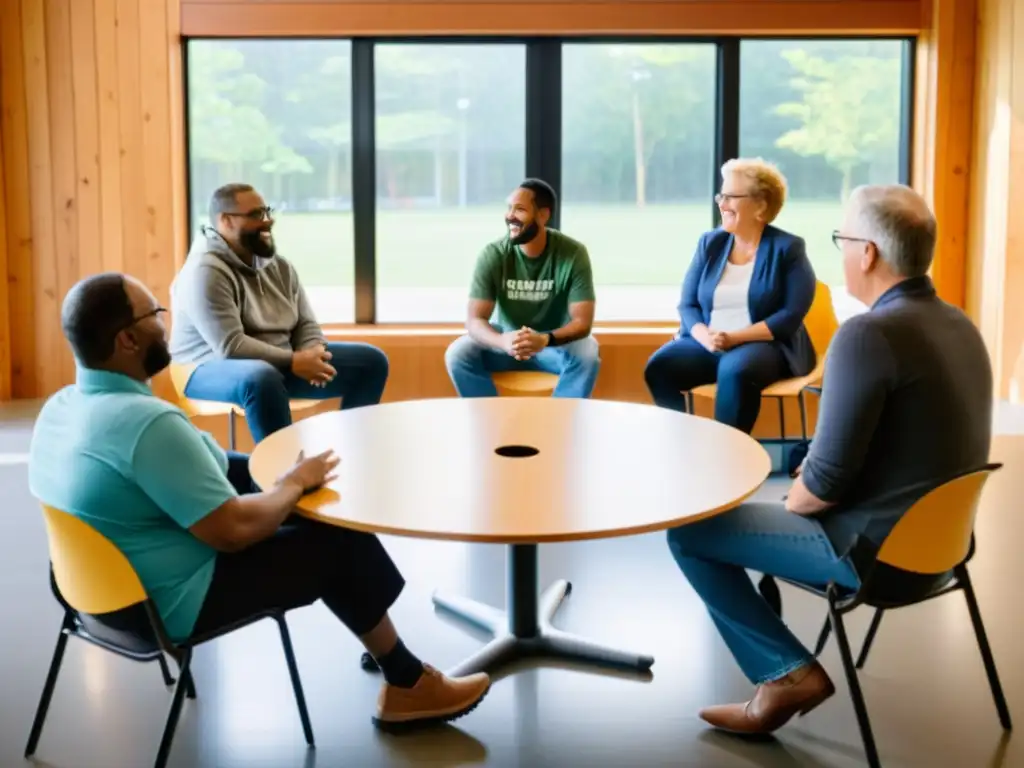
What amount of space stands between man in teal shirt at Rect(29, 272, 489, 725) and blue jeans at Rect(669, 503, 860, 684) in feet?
2.75

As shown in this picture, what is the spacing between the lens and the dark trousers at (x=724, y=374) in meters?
4.75

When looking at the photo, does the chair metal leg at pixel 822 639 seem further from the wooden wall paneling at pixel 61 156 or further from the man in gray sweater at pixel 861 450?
the wooden wall paneling at pixel 61 156

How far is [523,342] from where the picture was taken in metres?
4.97

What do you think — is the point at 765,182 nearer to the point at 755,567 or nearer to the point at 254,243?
the point at 254,243

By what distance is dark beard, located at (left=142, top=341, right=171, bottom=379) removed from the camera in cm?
246

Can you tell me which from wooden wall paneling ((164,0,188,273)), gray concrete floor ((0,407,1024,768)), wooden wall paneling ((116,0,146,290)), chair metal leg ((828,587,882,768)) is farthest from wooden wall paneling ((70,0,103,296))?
chair metal leg ((828,587,882,768))

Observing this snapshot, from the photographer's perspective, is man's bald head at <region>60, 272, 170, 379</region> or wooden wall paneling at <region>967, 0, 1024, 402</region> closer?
man's bald head at <region>60, 272, 170, 379</region>

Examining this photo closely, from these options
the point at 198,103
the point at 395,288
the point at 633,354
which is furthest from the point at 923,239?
the point at 198,103

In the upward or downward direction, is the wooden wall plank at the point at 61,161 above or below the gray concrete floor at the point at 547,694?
above

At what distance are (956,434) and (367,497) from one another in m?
1.23

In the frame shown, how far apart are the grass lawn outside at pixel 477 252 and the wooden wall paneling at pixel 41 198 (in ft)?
3.85

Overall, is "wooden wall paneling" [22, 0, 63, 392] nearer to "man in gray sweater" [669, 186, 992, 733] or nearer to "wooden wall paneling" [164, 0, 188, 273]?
"wooden wall paneling" [164, 0, 188, 273]

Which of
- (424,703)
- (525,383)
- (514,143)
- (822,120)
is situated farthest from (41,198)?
(424,703)

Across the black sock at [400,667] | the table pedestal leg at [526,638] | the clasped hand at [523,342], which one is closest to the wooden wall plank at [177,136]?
the clasped hand at [523,342]
